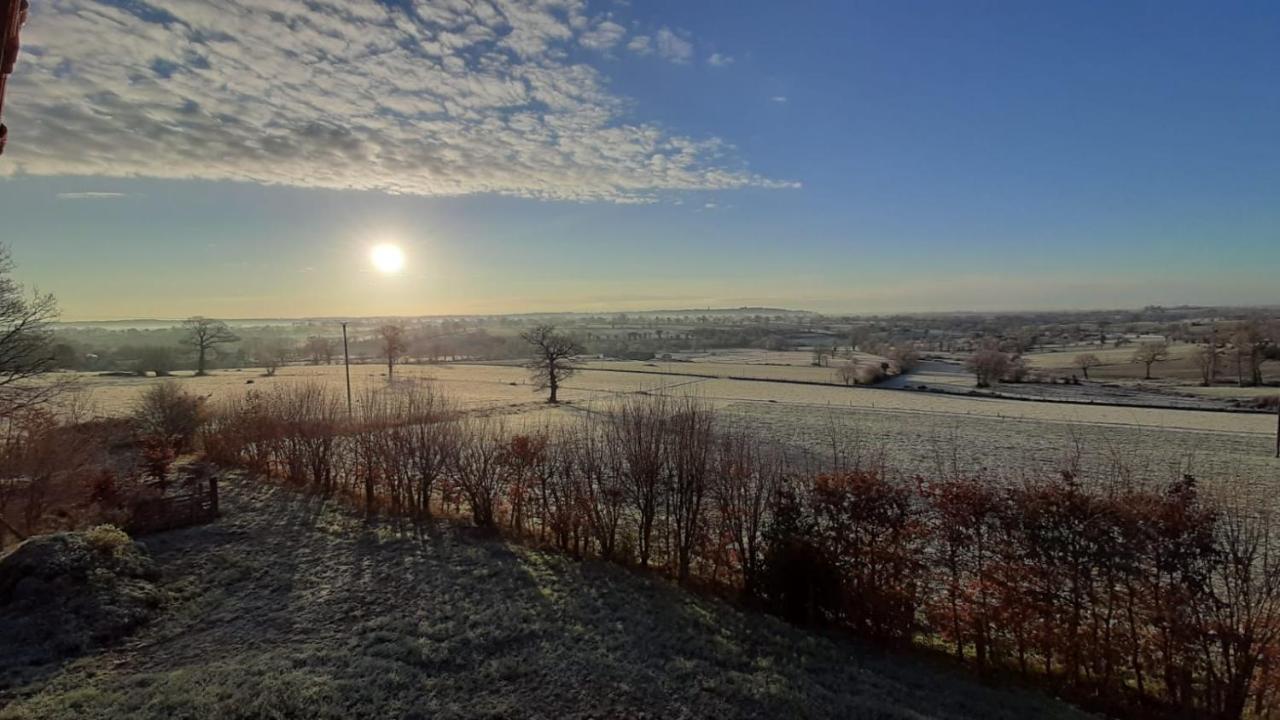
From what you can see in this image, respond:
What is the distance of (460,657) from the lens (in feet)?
24.2

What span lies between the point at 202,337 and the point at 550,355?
184 ft

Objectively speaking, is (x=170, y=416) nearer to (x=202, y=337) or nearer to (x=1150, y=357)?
(x=202, y=337)

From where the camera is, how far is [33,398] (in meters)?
15.7

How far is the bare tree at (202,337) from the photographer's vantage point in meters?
75.2

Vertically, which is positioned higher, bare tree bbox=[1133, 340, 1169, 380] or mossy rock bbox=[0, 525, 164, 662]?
mossy rock bbox=[0, 525, 164, 662]

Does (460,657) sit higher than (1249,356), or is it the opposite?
(460,657)

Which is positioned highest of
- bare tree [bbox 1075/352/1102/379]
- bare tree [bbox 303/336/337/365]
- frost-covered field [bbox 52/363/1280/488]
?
bare tree [bbox 303/336/337/365]

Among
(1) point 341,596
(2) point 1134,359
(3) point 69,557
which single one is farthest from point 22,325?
(2) point 1134,359

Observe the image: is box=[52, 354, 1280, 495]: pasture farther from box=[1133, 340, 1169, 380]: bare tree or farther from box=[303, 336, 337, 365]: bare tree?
box=[1133, 340, 1169, 380]: bare tree

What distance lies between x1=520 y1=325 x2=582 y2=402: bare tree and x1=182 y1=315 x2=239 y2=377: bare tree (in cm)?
4854

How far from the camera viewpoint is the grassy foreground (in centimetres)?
630

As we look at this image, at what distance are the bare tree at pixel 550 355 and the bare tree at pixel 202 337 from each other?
48.5 metres

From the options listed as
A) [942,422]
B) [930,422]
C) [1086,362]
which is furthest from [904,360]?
[930,422]

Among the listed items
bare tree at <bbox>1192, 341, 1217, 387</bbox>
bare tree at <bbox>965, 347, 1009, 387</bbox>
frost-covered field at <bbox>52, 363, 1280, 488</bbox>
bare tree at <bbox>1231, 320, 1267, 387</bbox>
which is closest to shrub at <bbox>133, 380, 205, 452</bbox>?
frost-covered field at <bbox>52, 363, 1280, 488</bbox>
